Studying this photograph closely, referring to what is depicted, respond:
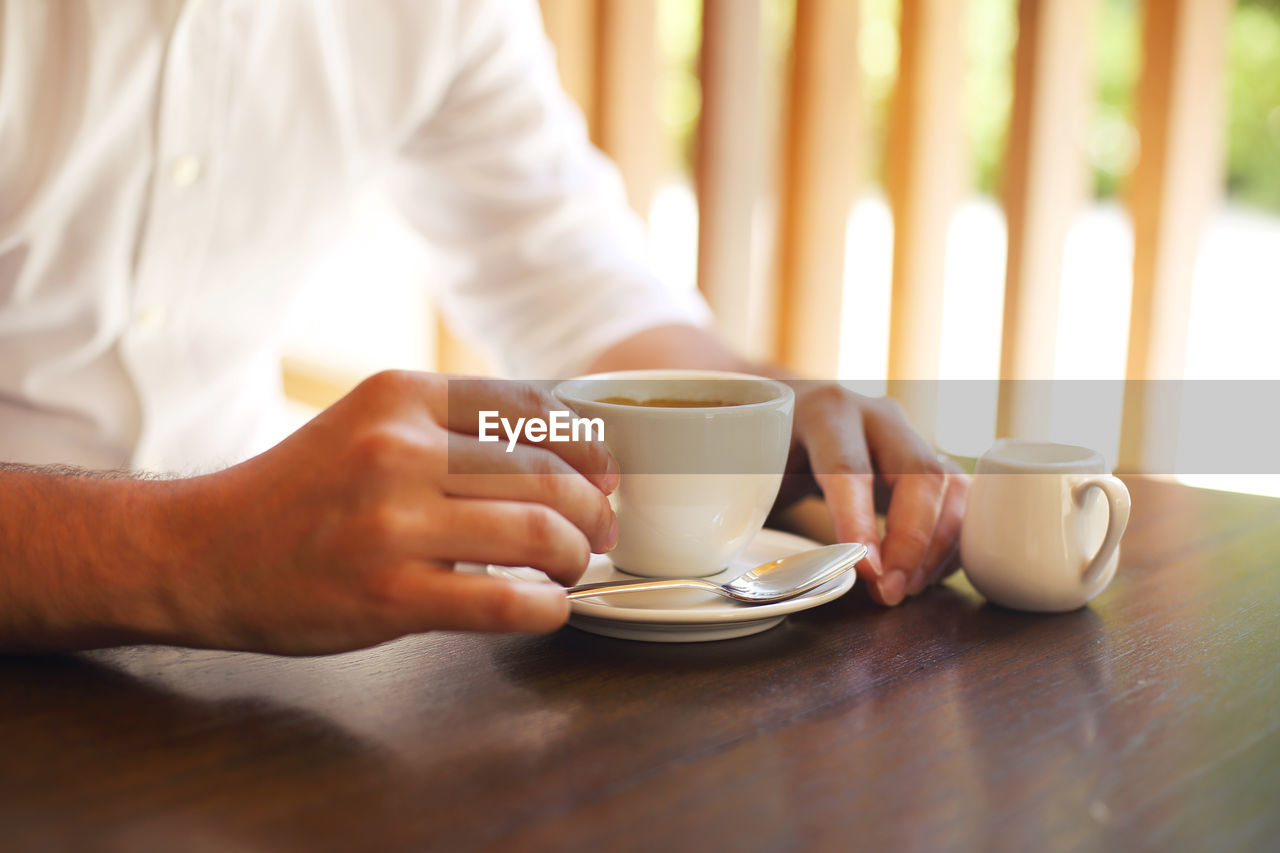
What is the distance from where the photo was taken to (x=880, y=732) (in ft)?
1.53

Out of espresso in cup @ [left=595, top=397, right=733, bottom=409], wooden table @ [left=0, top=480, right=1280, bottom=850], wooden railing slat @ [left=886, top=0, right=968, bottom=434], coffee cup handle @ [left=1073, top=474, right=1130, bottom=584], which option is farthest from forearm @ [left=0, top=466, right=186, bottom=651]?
wooden railing slat @ [left=886, top=0, right=968, bottom=434]

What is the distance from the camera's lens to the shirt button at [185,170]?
3.26 feet

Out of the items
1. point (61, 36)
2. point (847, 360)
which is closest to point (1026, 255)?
point (61, 36)

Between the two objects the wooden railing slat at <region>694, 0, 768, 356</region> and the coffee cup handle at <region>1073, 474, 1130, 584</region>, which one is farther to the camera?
the wooden railing slat at <region>694, 0, 768, 356</region>

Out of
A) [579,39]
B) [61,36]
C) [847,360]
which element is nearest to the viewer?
[61,36]

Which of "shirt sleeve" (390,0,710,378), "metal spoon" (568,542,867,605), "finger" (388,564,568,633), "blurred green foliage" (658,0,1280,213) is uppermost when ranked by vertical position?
"blurred green foliage" (658,0,1280,213)

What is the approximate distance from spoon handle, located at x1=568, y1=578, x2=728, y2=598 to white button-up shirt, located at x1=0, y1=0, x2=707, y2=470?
65 cm

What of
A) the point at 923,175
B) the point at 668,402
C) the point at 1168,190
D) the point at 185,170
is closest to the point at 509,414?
the point at 668,402

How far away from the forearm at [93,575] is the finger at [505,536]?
142 mm

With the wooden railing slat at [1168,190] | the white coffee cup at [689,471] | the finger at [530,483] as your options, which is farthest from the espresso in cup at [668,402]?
the wooden railing slat at [1168,190]

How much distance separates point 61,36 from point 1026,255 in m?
1.55

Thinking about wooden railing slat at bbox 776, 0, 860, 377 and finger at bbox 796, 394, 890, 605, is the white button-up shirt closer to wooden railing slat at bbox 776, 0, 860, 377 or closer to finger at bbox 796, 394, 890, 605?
finger at bbox 796, 394, 890, 605

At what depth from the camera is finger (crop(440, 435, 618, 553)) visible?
0.50 m

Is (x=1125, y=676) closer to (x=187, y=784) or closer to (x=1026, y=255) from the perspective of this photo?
(x=187, y=784)
